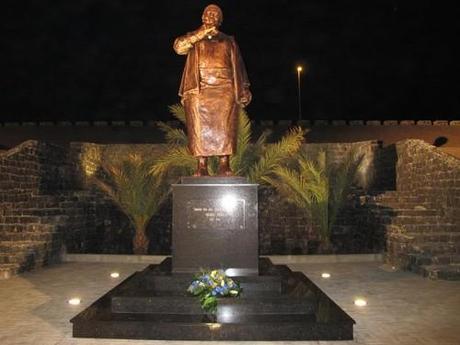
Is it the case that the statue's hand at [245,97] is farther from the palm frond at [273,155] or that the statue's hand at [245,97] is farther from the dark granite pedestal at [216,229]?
the palm frond at [273,155]

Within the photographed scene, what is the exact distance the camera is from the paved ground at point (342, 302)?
4.64 m

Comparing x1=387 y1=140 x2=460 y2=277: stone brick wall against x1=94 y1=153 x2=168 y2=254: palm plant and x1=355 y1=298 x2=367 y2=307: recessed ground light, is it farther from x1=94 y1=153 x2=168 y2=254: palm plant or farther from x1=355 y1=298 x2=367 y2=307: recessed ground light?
x1=94 y1=153 x2=168 y2=254: palm plant

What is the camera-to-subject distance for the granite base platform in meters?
4.49

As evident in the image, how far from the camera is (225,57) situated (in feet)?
20.1

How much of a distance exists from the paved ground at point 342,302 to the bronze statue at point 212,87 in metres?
2.32

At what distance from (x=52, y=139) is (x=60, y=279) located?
40.5 feet

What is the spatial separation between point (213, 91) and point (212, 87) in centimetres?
5

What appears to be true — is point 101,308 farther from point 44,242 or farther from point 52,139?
point 52,139

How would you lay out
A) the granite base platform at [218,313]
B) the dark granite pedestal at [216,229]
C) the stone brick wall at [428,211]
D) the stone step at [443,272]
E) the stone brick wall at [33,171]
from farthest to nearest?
the stone brick wall at [33,171] < the stone brick wall at [428,211] < the stone step at [443,272] < the dark granite pedestal at [216,229] < the granite base platform at [218,313]

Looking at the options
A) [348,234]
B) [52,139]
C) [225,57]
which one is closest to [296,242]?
[348,234]

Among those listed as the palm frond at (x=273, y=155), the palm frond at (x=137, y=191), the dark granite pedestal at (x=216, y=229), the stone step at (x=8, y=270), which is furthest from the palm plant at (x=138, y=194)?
the dark granite pedestal at (x=216, y=229)

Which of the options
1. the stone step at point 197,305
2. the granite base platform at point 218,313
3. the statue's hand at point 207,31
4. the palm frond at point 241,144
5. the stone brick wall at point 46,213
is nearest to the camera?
the granite base platform at point 218,313

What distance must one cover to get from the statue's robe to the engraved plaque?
0.71 meters

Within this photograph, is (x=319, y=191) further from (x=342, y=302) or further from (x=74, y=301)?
(x=74, y=301)
